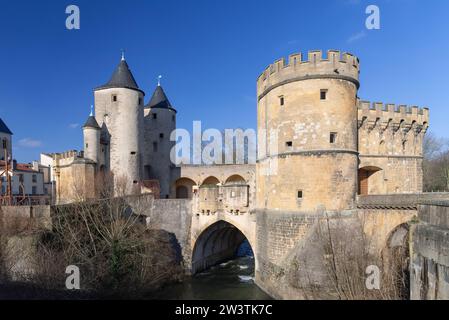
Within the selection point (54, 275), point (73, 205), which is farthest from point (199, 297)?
point (73, 205)

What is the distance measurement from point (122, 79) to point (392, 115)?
22.1 m

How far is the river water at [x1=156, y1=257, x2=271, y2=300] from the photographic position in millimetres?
18094

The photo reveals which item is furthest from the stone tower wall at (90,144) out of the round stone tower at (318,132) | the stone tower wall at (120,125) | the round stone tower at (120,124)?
the round stone tower at (318,132)

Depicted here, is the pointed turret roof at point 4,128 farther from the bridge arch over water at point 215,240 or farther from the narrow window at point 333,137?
the narrow window at point 333,137

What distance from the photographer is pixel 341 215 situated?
15.4 metres

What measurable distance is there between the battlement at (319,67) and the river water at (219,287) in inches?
481

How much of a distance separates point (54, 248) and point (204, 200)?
9715mm

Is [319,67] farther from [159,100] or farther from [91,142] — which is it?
[159,100]

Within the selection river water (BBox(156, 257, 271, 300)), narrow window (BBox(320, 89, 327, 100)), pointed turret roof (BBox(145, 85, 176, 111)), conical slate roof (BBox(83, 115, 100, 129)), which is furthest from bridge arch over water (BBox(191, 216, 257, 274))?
pointed turret roof (BBox(145, 85, 176, 111))

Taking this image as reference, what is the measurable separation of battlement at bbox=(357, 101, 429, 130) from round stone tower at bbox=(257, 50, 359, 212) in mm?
2308

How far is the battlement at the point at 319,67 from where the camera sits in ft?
51.0

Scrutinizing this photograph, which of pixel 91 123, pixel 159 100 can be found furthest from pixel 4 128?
pixel 159 100

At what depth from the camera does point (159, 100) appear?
33.0 metres
